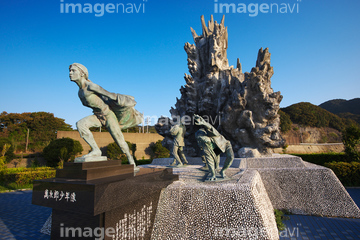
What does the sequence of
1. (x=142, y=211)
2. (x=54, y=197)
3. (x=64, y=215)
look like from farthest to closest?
(x=142, y=211) → (x=64, y=215) → (x=54, y=197)

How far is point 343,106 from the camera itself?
198 feet

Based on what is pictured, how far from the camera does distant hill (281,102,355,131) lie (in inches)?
1633

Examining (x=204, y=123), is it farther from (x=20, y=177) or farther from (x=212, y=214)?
(x=20, y=177)

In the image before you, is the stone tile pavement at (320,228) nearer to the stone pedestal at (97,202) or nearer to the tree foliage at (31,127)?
the stone pedestal at (97,202)

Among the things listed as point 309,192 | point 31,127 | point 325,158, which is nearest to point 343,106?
point 325,158

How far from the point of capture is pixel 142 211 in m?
3.22

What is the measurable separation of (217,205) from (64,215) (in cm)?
231

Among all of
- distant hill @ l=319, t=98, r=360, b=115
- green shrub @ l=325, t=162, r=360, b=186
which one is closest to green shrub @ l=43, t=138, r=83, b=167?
green shrub @ l=325, t=162, r=360, b=186

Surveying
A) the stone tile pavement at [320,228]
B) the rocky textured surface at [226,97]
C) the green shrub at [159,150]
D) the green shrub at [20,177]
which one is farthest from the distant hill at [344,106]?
the green shrub at [20,177]

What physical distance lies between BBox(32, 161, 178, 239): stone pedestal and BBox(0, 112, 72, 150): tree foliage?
78.9ft

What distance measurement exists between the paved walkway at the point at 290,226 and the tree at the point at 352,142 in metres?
7.95

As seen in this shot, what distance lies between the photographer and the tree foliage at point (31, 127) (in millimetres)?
23281

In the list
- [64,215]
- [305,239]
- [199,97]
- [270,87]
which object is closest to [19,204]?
[64,215]

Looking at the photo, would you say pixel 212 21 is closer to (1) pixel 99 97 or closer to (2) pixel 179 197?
(1) pixel 99 97
